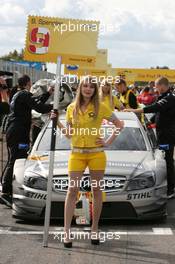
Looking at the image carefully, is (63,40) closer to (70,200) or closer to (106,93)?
(70,200)

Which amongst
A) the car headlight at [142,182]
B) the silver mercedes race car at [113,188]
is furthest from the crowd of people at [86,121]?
the car headlight at [142,182]

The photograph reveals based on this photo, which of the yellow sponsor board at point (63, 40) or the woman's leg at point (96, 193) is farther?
the yellow sponsor board at point (63, 40)

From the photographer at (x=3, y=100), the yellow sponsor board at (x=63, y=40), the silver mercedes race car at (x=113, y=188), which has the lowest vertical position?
the silver mercedes race car at (x=113, y=188)

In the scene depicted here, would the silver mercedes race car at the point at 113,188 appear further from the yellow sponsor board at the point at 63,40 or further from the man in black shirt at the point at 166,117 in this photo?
the yellow sponsor board at the point at 63,40

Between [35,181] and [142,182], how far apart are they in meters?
1.33

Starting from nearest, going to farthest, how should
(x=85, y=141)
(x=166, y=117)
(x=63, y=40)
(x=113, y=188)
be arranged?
(x=85, y=141) → (x=63, y=40) → (x=113, y=188) → (x=166, y=117)

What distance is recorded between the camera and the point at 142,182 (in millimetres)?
7656

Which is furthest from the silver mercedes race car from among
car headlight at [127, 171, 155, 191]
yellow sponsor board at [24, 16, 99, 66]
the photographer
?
yellow sponsor board at [24, 16, 99, 66]

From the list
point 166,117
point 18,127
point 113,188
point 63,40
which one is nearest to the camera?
→ point 63,40

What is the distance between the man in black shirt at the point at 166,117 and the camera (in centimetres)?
922

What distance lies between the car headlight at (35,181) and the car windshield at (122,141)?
3.23 feet

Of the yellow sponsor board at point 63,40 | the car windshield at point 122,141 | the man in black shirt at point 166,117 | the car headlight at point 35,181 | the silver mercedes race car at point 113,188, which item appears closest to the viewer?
the yellow sponsor board at point 63,40

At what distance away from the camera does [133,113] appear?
9930 mm

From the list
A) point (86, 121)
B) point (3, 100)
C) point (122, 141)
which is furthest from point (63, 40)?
point (122, 141)
